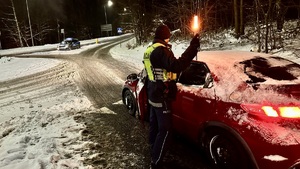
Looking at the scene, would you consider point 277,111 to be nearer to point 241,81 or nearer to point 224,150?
point 241,81

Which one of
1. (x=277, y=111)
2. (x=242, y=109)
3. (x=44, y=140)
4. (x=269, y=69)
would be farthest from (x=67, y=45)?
(x=277, y=111)

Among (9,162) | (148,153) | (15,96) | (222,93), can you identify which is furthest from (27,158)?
(15,96)

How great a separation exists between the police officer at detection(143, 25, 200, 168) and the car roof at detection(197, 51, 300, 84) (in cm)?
66

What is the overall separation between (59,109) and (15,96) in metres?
3.29

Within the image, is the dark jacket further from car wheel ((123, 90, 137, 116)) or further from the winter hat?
car wheel ((123, 90, 137, 116))

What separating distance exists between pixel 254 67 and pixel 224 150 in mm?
1188

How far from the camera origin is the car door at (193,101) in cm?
345

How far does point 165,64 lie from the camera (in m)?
3.10

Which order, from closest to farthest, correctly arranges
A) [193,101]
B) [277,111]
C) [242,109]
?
1. [277,111]
2. [242,109]
3. [193,101]

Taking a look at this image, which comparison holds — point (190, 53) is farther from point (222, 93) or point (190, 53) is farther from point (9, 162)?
point (9, 162)

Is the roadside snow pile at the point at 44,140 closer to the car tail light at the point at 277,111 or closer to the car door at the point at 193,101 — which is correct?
the car door at the point at 193,101

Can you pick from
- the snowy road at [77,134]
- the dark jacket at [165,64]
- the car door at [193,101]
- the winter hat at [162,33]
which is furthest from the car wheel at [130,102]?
the winter hat at [162,33]

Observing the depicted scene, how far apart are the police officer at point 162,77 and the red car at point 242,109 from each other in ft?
1.64

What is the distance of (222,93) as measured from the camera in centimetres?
324
